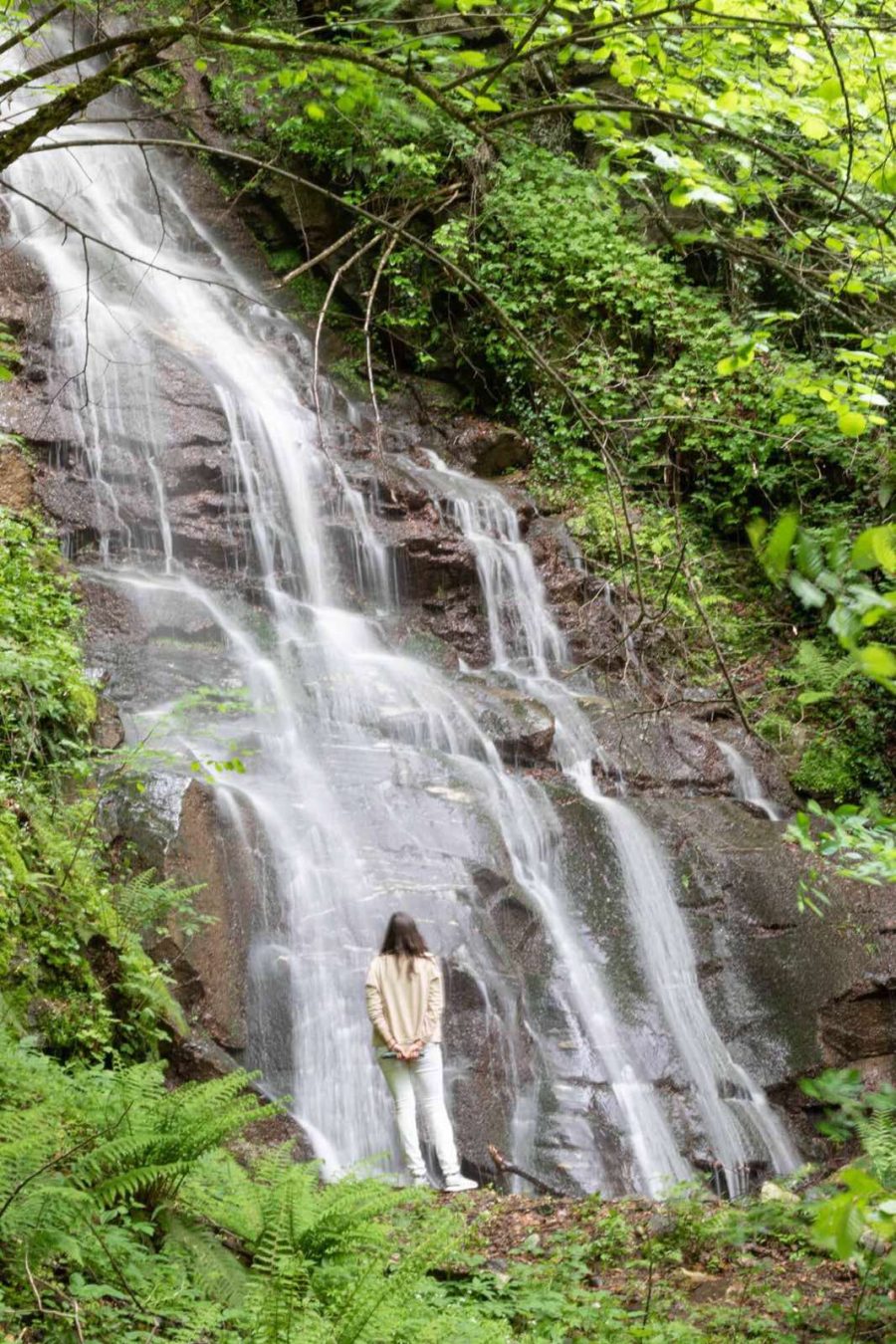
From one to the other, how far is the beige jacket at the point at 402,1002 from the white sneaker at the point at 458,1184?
0.81 metres

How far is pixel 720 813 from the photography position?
11.3m

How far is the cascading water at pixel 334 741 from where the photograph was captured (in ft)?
26.4

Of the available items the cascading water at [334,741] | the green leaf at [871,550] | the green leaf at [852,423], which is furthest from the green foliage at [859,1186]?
the cascading water at [334,741]

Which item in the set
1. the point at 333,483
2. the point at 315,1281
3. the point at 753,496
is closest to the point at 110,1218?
the point at 315,1281

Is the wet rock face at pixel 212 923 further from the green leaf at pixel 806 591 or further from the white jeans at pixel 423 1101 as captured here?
the green leaf at pixel 806 591

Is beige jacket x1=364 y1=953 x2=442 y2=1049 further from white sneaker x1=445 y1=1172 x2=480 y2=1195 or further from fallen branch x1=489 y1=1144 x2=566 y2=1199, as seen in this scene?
fallen branch x1=489 y1=1144 x2=566 y2=1199

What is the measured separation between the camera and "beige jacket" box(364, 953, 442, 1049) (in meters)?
6.98

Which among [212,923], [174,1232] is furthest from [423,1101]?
[174,1232]

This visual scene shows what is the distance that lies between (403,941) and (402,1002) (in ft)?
1.16

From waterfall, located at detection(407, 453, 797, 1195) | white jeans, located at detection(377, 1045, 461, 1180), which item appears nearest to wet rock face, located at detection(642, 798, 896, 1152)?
waterfall, located at detection(407, 453, 797, 1195)

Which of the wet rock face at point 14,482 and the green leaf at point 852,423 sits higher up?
the green leaf at point 852,423

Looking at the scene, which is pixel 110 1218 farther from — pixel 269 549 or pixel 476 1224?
pixel 269 549

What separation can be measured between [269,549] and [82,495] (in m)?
2.10

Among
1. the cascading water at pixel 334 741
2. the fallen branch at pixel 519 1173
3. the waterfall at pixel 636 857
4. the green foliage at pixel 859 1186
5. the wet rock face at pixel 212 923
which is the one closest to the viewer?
the green foliage at pixel 859 1186
